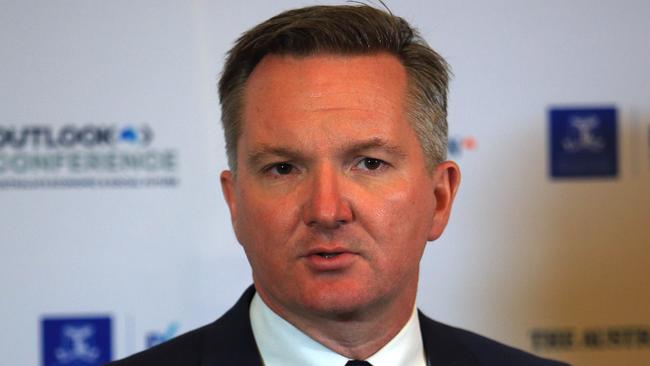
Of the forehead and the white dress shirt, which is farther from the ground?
the forehead

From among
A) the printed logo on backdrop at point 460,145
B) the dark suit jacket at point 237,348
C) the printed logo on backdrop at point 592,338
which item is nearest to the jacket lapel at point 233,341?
the dark suit jacket at point 237,348

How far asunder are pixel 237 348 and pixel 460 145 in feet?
3.88

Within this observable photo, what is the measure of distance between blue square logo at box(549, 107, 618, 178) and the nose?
1.33 m

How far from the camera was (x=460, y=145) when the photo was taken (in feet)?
8.73

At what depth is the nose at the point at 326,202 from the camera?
57.8 inches

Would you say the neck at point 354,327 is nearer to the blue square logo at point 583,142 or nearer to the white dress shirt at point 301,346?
the white dress shirt at point 301,346

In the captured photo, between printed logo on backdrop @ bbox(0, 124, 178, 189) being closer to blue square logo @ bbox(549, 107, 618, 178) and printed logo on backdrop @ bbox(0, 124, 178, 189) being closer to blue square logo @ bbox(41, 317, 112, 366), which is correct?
blue square logo @ bbox(41, 317, 112, 366)

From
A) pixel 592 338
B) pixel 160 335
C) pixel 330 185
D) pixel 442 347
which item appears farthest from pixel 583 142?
pixel 330 185

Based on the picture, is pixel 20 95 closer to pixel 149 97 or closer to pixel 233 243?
pixel 149 97

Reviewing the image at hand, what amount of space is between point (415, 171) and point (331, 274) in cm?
24

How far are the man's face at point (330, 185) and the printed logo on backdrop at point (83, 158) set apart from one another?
100 cm

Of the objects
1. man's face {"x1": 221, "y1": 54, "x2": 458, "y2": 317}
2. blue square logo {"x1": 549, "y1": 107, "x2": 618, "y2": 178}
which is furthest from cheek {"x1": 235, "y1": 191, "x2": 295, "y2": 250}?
blue square logo {"x1": 549, "y1": 107, "x2": 618, "y2": 178}

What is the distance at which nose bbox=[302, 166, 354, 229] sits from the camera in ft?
4.82

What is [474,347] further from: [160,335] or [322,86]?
[160,335]
